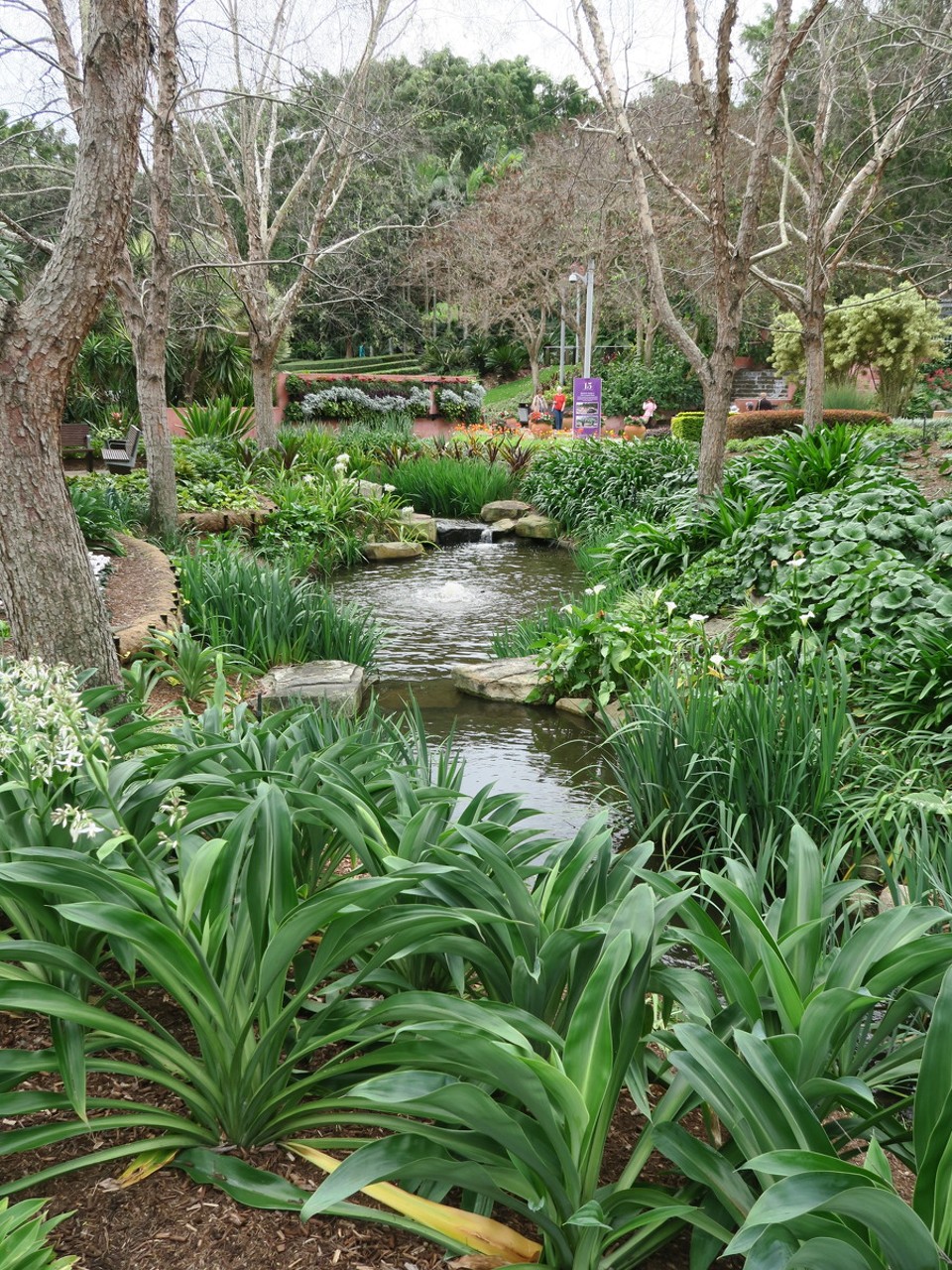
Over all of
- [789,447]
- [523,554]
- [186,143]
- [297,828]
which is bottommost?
[523,554]

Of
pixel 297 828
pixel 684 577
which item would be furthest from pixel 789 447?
pixel 297 828

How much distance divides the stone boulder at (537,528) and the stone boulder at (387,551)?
1836 millimetres

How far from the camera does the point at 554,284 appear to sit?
2886 centimetres

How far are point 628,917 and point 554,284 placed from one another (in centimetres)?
2918

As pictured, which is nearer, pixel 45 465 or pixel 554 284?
pixel 45 465

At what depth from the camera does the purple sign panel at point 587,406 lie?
1680cm

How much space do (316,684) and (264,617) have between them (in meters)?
0.72

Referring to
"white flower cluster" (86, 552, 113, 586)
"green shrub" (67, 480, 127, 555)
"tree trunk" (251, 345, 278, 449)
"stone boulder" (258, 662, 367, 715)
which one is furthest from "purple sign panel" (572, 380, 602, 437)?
"stone boulder" (258, 662, 367, 715)

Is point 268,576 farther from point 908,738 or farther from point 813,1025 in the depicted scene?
point 813,1025

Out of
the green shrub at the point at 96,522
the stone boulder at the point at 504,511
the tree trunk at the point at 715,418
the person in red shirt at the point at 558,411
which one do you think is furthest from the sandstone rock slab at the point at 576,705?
the person in red shirt at the point at 558,411

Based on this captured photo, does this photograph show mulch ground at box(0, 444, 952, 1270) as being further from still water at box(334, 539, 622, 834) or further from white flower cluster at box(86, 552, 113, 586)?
white flower cluster at box(86, 552, 113, 586)

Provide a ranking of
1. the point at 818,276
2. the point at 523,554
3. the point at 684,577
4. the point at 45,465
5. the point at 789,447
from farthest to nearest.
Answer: the point at 523,554
the point at 818,276
the point at 789,447
the point at 684,577
the point at 45,465

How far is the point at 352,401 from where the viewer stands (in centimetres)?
2123

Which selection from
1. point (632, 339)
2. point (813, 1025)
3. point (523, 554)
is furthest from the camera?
point (632, 339)
